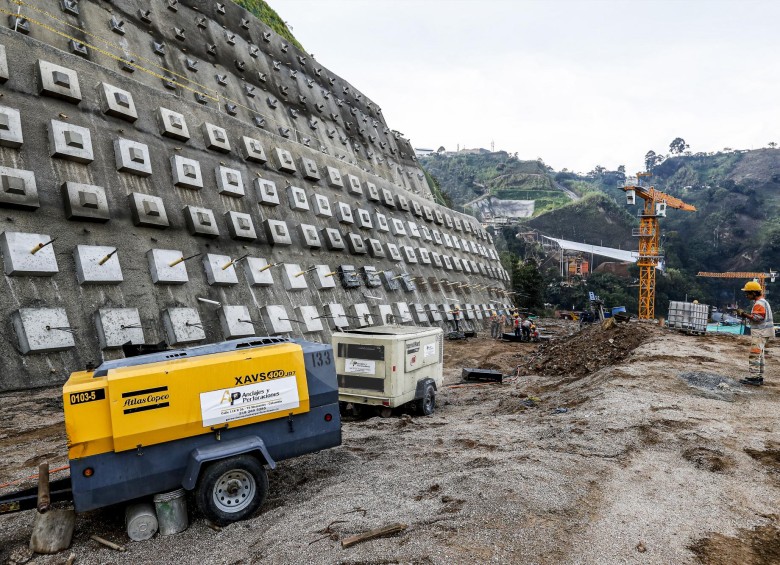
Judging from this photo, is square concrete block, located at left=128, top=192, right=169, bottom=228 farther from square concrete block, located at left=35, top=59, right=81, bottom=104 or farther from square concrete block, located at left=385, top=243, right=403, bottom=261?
square concrete block, located at left=385, top=243, right=403, bottom=261

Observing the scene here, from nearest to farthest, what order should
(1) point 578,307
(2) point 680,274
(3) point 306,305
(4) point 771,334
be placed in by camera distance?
(4) point 771,334 → (3) point 306,305 → (1) point 578,307 → (2) point 680,274

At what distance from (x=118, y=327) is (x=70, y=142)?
6147mm

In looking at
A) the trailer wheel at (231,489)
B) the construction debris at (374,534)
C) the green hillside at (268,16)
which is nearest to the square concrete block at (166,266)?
the trailer wheel at (231,489)

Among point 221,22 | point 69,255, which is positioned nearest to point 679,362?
point 69,255

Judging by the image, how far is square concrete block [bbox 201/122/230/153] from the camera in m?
19.8

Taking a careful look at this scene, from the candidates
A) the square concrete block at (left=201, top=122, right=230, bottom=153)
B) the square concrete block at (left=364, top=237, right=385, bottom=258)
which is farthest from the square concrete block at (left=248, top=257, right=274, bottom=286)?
the square concrete block at (left=364, top=237, right=385, bottom=258)

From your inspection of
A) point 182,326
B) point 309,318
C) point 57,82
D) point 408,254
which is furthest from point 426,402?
point 408,254

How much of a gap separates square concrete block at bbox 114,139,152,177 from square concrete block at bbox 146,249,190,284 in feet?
9.99

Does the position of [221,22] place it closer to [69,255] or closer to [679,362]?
[69,255]

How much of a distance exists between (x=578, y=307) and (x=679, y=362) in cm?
8120

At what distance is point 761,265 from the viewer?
114 m

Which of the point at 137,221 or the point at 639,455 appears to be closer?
the point at 639,455

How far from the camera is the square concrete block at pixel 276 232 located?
20.7m

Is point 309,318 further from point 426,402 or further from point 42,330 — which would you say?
point 42,330
